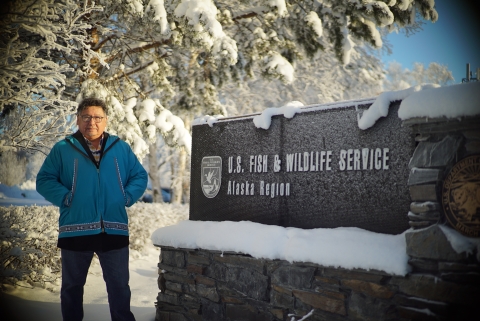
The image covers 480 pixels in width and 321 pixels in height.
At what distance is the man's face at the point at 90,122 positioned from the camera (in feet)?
9.64

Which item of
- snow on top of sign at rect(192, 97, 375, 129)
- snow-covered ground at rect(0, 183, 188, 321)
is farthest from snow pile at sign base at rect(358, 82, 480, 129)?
snow-covered ground at rect(0, 183, 188, 321)

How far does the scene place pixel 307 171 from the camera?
124 inches

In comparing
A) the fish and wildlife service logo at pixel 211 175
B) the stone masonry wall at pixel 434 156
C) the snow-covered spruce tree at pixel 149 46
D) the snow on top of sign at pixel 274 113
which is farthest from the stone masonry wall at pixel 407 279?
the snow-covered spruce tree at pixel 149 46

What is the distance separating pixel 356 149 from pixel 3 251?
12.4 ft

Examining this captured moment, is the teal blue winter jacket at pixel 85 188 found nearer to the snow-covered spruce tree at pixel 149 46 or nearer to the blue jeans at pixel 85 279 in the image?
the blue jeans at pixel 85 279

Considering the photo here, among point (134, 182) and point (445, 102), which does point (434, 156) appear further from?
point (134, 182)

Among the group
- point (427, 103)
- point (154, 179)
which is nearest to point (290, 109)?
point (427, 103)

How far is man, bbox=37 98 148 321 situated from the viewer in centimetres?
277

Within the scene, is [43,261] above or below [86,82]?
below

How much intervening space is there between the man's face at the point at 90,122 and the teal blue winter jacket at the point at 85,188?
97mm

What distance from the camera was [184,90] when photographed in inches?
285

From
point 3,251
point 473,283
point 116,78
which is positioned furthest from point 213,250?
point 116,78

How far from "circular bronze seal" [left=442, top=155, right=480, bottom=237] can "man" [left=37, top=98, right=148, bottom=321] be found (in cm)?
201

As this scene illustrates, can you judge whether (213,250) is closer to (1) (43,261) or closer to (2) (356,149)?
(2) (356,149)
